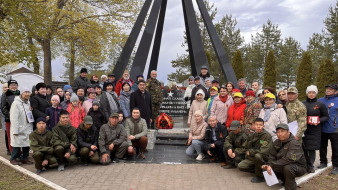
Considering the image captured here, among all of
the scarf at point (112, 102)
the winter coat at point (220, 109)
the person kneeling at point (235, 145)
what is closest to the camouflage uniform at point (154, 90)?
the scarf at point (112, 102)

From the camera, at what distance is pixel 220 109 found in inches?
232

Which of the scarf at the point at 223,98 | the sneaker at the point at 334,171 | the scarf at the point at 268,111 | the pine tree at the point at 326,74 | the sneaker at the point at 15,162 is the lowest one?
the sneaker at the point at 334,171

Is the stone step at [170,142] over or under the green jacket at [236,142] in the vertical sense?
under

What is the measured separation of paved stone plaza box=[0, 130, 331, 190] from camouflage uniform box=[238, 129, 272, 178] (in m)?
0.21

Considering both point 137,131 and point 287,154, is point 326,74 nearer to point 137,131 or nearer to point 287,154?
point 137,131

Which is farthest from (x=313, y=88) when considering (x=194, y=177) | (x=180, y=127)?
(x=180, y=127)

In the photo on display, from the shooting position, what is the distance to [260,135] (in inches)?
185

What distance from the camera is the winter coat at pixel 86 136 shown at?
534 centimetres

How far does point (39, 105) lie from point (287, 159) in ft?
15.9

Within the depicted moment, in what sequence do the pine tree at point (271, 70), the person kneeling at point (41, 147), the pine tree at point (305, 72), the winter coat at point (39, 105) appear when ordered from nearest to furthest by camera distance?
the person kneeling at point (41, 147)
the winter coat at point (39, 105)
the pine tree at point (305, 72)
the pine tree at point (271, 70)

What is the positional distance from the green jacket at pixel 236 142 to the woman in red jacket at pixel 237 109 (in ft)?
1.33

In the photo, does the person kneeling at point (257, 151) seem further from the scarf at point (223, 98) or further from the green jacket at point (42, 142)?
the green jacket at point (42, 142)

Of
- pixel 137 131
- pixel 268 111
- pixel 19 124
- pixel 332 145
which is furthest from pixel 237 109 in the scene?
pixel 19 124

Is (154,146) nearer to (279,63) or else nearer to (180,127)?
(180,127)
